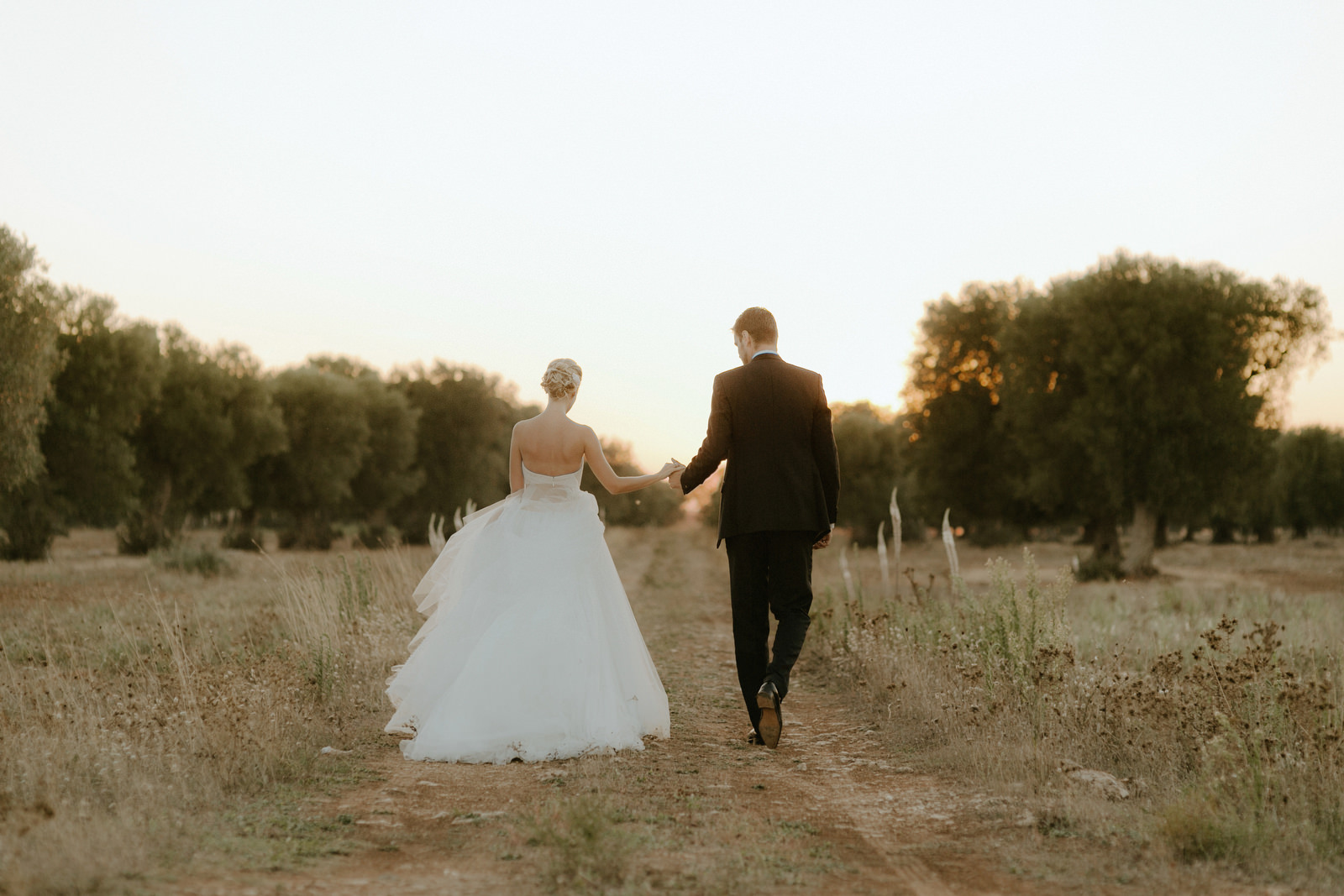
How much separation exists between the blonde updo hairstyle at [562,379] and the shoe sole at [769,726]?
8.10 feet

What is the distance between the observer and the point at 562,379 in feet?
21.9

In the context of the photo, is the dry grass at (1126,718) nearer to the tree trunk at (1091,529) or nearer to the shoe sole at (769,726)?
the shoe sole at (769,726)

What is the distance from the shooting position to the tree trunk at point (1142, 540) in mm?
26594

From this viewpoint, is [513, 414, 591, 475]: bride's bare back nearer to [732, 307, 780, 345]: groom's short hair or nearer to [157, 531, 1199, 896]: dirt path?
[732, 307, 780, 345]: groom's short hair

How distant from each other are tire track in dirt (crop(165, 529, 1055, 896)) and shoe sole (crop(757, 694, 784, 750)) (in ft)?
0.24

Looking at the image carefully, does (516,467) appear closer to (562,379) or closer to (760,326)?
(562,379)

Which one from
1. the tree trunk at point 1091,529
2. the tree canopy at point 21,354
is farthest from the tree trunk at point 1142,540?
the tree canopy at point 21,354

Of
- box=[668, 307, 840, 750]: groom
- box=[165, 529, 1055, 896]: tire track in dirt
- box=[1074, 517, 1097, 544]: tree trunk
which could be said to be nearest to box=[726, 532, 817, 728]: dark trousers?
box=[668, 307, 840, 750]: groom

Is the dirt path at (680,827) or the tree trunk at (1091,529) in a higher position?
the tree trunk at (1091,529)

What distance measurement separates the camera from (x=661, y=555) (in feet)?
130

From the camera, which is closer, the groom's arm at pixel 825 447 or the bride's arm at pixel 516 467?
the groom's arm at pixel 825 447

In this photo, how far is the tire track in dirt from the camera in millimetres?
3533

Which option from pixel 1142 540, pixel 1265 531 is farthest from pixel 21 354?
pixel 1265 531

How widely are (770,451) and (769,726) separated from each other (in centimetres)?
176
